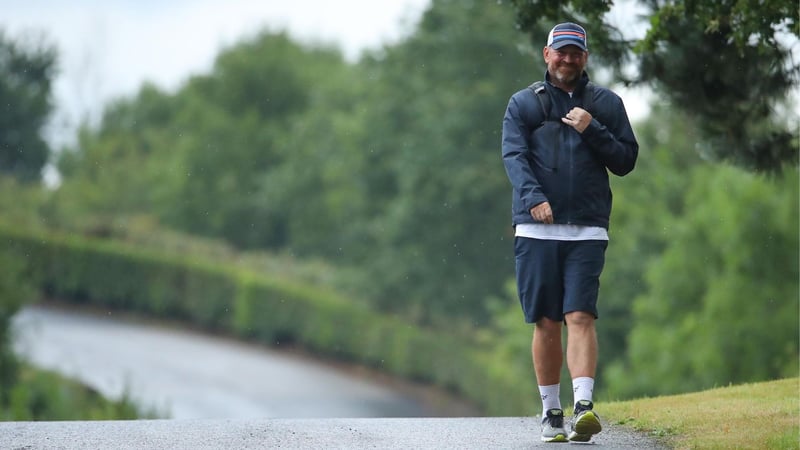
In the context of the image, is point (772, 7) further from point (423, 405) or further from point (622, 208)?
point (423, 405)

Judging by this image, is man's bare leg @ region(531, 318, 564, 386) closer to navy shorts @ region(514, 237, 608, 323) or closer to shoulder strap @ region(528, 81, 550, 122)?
navy shorts @ region(514, 237, 608, 323)

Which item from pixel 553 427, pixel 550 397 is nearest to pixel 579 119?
pixel 550 397

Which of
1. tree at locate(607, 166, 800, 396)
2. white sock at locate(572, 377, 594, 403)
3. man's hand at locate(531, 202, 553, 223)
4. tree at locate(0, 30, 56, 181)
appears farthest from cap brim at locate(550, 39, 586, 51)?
tree at locate(0, 30, 56, 181)

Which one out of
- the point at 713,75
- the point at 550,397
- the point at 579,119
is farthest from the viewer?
the point at 713,75

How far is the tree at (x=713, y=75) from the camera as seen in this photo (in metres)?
11.3

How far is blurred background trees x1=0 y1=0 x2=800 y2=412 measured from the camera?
1230 cm

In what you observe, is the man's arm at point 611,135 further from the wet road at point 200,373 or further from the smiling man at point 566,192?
the wet road at point 200,373

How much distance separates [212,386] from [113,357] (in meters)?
4.16

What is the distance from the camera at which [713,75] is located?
40.1 feet

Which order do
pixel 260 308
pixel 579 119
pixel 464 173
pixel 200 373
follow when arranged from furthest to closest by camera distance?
1. pixel 260 308
2. pixel 464 173
3. pixel 200 373
4. pixel 579 119

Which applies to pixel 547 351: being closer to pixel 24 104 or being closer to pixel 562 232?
pixel 562 232

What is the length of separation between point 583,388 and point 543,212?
893mm

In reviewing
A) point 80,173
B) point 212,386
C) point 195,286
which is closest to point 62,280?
point 195,286

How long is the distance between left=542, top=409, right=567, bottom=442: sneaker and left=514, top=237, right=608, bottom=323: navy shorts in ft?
1.71
